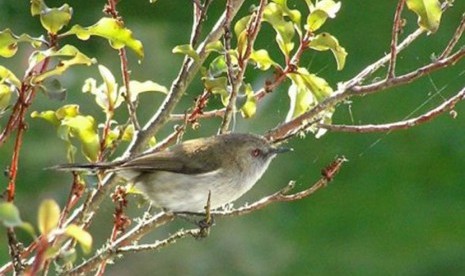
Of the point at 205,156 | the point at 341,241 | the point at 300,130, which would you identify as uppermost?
the point at 300,130

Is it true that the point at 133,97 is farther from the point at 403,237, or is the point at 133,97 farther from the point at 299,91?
the point at 403,237

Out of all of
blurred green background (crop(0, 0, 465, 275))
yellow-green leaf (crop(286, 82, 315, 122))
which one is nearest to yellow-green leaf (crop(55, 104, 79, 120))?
yellow-green leaf (crop(286, 82, 315, 122))

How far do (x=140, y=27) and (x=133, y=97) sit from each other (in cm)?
508

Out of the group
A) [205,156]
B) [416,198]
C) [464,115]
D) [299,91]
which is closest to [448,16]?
[464,115]

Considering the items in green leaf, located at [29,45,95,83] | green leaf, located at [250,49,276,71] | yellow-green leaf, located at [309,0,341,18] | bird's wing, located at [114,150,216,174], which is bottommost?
bird's wing, located at [114,150,216,174]

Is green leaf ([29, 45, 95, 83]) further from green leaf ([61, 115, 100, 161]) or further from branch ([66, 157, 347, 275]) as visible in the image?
branch ([66, 157, 347, 275])

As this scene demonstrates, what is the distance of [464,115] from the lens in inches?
264

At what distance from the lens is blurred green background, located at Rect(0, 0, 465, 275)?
20.1ft

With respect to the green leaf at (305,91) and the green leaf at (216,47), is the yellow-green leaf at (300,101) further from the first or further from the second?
the green leaf at (216,47)

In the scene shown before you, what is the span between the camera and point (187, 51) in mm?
2338

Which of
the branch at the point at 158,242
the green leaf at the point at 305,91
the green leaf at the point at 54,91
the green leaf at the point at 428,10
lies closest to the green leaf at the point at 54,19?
the green leaf at the point at 54,91

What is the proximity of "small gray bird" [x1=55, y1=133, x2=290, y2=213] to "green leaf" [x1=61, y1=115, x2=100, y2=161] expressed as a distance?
0.85ft

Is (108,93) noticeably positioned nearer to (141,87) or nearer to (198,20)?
(141,87)

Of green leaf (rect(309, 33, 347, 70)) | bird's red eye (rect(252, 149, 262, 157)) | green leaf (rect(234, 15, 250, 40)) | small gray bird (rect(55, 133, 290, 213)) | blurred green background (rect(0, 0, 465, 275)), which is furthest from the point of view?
blurred green background (rect(0, 0, 465, 275))
